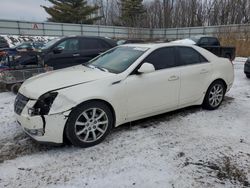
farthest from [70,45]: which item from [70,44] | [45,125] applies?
[45,125]

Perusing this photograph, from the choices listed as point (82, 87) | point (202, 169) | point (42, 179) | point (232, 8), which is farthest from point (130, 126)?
point (232, 8)

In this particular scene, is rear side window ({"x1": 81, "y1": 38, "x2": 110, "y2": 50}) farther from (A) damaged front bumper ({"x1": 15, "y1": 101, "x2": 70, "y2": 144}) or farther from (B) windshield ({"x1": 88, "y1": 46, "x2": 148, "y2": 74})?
(A) damaged front bumper ({"x1": 15, "y1": 101, "x2": 70, "y2": 144})

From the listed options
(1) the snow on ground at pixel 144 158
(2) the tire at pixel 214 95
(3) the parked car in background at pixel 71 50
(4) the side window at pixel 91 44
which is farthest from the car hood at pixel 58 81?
(4) the side window at pixel 91 44

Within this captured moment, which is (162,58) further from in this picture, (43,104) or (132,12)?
(132,12)

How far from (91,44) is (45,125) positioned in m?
5.64

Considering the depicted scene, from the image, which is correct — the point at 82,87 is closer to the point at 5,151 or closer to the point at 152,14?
the point at 5,151

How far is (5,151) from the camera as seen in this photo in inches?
134

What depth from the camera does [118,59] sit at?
4.34 m

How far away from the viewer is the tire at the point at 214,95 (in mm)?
5004

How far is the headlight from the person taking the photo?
3.14 metres

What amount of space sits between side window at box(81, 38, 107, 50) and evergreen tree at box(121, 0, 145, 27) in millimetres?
33169

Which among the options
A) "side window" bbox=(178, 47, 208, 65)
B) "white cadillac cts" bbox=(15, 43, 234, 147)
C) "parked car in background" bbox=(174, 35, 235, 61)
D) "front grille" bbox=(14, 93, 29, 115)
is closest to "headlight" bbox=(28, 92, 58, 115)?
"white cadillac cts" bbox=(15, 43, 234, 147)

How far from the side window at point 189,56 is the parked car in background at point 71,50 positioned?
4.31 metres

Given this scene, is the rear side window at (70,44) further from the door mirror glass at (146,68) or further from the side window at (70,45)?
the door mirror glass at (146,68)
